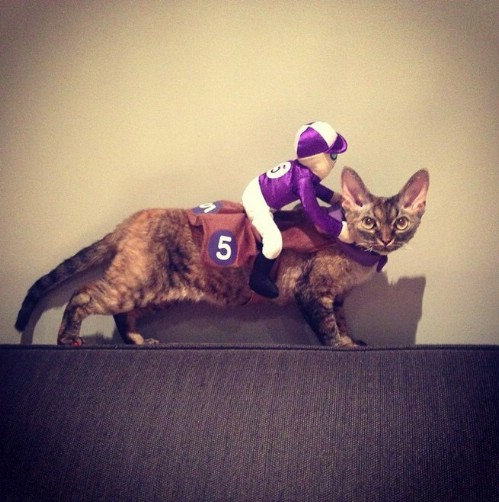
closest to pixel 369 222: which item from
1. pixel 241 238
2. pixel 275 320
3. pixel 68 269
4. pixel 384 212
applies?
pixel 384 212

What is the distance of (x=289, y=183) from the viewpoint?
94 cm

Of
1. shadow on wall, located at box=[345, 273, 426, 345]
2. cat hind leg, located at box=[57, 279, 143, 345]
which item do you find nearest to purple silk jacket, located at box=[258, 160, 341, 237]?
shadow on wall, located at box=[345, 273, 426, 345]

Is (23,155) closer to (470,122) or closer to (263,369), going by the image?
(263,369)

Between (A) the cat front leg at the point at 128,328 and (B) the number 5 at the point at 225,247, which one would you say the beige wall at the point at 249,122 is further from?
(B) the number 5 at the point at 225,247

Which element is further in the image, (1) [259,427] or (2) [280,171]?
(2) [280,171]

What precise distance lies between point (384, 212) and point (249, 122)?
416 millimetres

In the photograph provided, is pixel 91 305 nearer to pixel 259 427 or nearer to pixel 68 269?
pixel 68 269

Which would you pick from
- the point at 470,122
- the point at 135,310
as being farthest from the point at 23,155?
the point at 470,122

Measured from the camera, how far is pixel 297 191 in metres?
0.95

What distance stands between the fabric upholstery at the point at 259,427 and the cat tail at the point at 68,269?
1.01ft

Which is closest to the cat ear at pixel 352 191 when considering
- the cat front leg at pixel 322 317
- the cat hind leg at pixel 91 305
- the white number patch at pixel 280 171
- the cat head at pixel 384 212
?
the cat head at pixel 384 212

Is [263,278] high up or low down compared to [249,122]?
down

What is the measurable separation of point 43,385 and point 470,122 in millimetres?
1094

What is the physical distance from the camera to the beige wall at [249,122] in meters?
1.06
